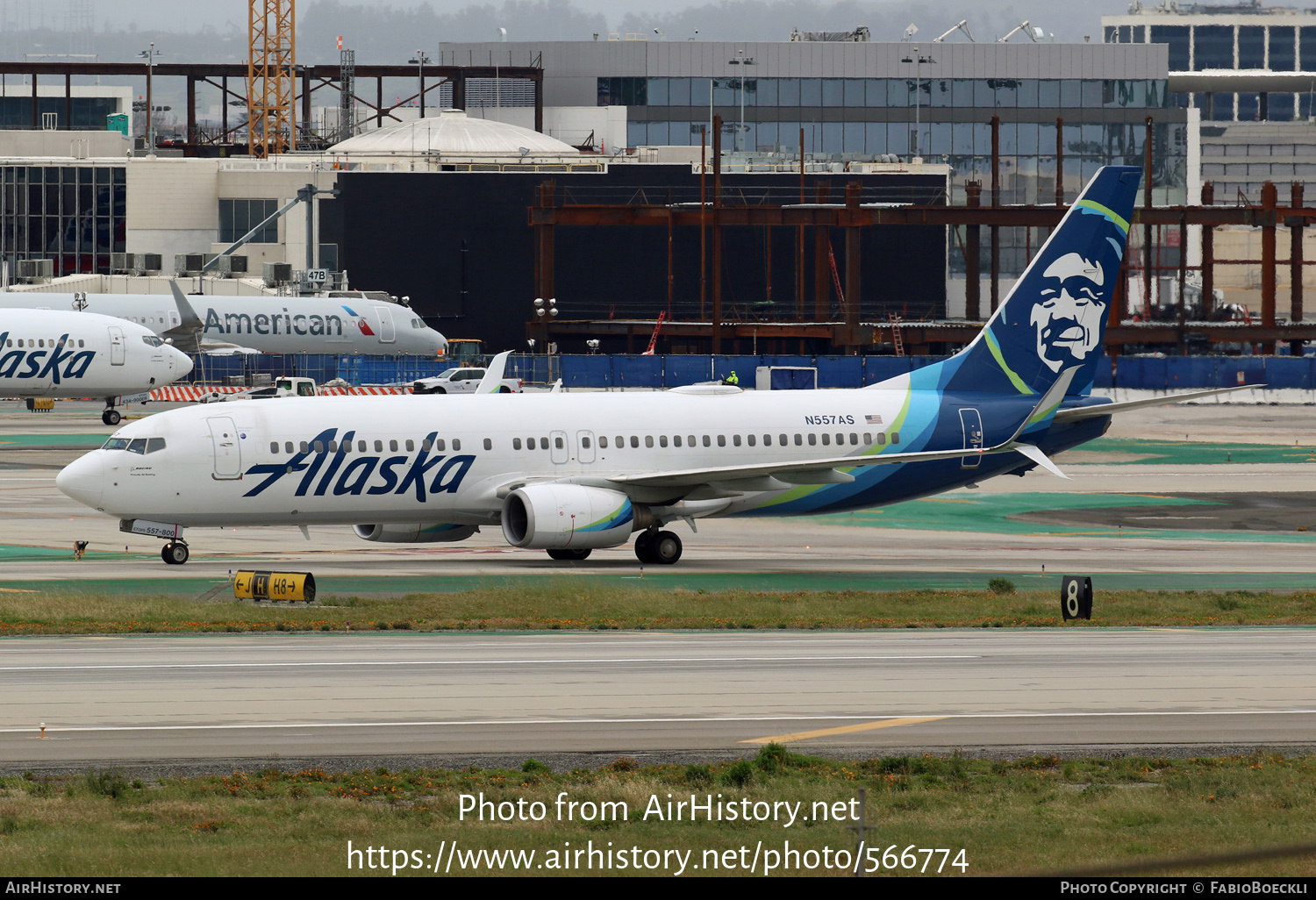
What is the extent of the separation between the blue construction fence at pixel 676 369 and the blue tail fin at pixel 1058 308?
5275 centimetres

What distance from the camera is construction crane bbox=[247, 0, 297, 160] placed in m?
168

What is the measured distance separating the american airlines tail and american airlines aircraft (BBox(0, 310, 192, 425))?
47.6 m

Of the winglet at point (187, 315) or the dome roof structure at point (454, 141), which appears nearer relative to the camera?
the winglet at point (187, 315)

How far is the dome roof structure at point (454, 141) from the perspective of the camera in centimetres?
14512

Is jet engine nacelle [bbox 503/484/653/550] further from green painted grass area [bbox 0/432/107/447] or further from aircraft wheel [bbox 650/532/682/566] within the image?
green painted grass area [bbox 0/432/107/447]

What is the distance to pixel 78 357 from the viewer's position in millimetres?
78500

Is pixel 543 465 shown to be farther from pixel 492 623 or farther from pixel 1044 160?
pixel 1044 160

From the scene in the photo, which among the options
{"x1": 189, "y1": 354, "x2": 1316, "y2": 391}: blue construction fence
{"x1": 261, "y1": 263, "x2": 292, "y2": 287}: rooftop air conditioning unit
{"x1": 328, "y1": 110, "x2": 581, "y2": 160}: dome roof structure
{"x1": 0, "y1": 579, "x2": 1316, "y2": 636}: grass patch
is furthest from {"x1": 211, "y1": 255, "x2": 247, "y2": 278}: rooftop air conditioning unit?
{"x1": 0, "y1": 579, "x2": 1316, "y2": 636}: grass patch

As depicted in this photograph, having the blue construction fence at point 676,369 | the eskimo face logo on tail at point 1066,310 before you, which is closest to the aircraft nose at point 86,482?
the eskimo face logo on tail at point 1066,310

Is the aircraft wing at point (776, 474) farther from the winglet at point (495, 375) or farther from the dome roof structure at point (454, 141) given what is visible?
the dome roof structure at point (454, 141)

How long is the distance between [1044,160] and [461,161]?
64.5m

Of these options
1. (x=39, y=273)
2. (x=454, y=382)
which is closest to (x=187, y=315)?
(x=454, y=382)

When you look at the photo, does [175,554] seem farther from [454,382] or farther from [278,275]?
[278,275]

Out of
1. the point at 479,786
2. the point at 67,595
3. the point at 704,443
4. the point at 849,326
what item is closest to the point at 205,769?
the point at 479,786
